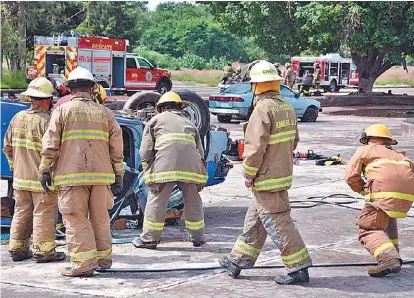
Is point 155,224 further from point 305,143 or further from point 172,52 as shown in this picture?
point 172,52

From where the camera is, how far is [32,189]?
724cm

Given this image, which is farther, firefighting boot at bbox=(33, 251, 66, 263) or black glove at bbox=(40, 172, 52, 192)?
firefighting boot at bbox=(33, 251, 66, 263)

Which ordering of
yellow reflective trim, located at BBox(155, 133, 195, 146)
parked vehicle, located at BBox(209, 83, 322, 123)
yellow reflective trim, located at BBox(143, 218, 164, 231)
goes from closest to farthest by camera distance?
yellow reflective trim, located at BBox(143, 218, 164, 231) < yellow reflective trim, located at BBox(155, 133, 195, 146) < parked vehicle, located at BBox(209, 83, 322, 123)

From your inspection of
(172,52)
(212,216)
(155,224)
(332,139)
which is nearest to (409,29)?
(332,139)

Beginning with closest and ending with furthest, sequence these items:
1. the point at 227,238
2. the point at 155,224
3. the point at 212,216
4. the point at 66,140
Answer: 1. the point at 66,140
2. the point at 155,224
3. the point at 227,238
4. the point at 212,216

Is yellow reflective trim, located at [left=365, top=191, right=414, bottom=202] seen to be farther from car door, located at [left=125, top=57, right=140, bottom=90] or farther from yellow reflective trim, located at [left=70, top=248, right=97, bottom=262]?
car door, located at [left=125, top=57, right=140, bottom=90]

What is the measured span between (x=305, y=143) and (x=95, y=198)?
12.4 metres

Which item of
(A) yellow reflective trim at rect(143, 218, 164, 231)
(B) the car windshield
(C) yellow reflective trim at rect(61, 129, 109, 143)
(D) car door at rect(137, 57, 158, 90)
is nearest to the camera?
(C) yellow reflective trim at rect(61, 129, 109, 143)

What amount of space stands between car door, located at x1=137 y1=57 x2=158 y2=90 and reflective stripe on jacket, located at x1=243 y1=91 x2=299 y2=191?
92.2 ft

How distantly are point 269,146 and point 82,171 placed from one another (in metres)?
1.57

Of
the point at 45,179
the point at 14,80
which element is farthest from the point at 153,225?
the point at 14,80

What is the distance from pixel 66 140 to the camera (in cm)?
666

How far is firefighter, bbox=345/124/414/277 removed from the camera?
666cm

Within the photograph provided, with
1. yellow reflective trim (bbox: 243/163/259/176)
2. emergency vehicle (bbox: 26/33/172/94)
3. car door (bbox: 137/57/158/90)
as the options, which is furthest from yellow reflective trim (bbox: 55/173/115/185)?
car door (bbox: 137/57/158/90)
